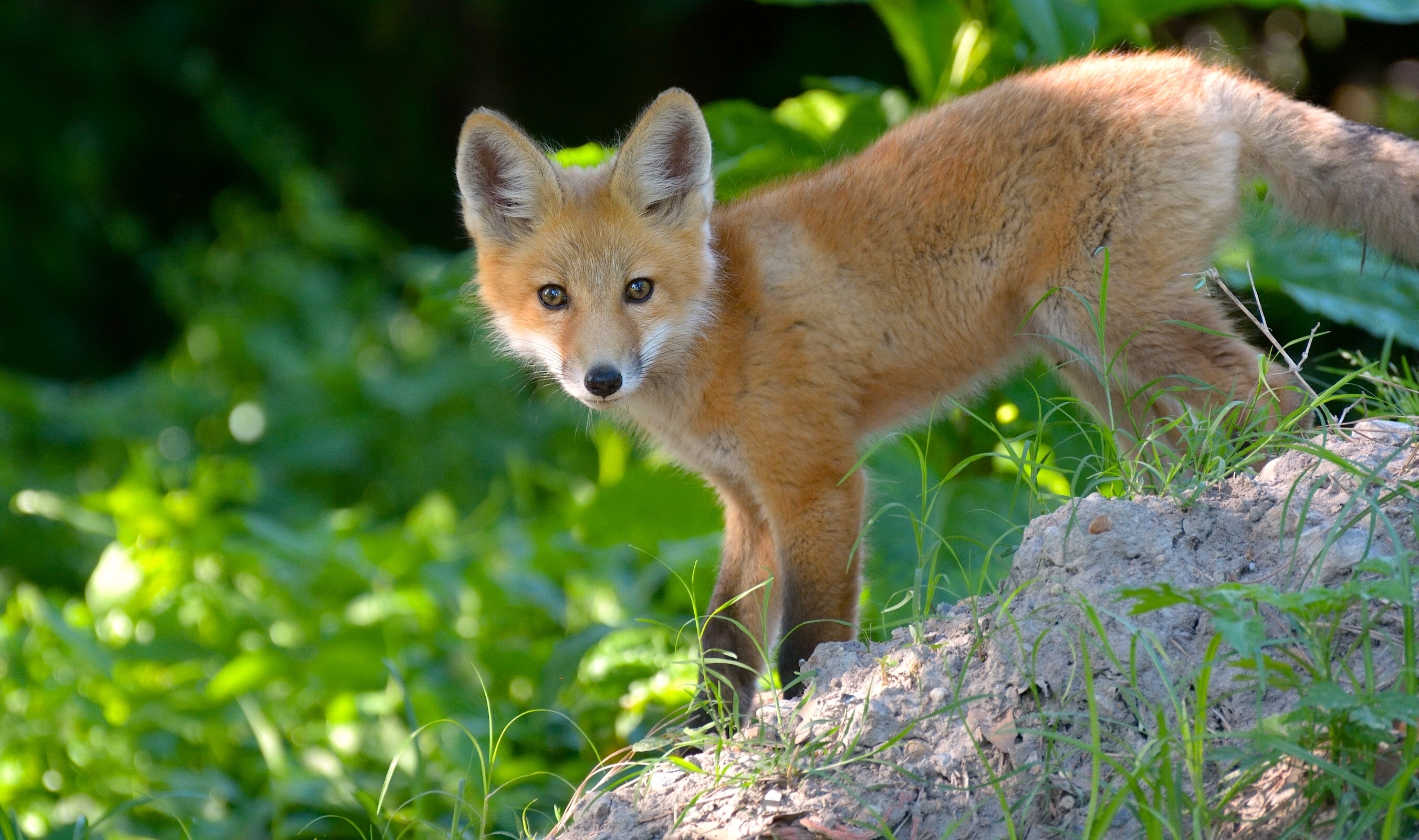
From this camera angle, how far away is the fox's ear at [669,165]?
323cm

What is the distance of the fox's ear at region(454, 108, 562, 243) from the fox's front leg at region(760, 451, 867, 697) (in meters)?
1.03

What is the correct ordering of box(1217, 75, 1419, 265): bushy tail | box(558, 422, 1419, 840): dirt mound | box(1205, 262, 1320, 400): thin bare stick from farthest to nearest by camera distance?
box(1217, 75, 1419, 265): bushy tail → box(1205, 262, 1320, 400): thin bare stick → box(558, 422, 1419, 840): dirt mound

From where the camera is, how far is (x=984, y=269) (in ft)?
10.3

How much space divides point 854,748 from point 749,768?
0.59 feet

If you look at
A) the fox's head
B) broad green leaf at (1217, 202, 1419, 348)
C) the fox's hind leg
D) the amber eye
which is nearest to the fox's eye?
the fox's head

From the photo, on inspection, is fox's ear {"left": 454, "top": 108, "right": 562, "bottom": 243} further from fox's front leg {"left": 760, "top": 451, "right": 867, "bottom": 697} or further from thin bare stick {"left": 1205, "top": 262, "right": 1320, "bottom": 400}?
thin bare stick {"left": 1205, "top": 262, "right": 1320, "bottom": 400}

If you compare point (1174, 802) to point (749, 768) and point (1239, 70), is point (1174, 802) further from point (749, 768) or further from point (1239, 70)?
point (1239, 70)

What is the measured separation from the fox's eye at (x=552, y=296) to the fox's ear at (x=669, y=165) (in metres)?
0.33

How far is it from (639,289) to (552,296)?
0.78 ft

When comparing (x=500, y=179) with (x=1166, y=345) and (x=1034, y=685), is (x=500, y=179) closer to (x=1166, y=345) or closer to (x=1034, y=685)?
(x=1166, y=345)

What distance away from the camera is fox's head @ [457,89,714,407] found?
3201 mm

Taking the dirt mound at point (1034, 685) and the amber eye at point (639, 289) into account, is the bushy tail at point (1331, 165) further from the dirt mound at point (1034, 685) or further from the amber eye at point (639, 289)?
the amber eye at point (639, 289)

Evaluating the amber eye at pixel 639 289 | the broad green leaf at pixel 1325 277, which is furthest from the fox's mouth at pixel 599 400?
the broad green leaf at pixel 1325 277

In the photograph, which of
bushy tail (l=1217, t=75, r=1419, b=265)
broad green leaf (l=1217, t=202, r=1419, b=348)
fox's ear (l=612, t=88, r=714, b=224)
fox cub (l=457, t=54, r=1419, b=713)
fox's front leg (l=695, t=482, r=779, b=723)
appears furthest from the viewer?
broad green leaf (l=1217, t=202, r=1419, b=348)
